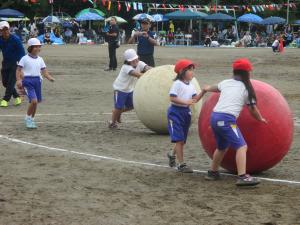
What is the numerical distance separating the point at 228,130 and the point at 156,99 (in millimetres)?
3734

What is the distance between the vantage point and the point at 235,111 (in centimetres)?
742

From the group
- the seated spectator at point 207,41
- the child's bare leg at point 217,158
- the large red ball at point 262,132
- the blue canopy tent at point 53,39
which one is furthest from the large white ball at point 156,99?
the blue canopy tent at point 53,39

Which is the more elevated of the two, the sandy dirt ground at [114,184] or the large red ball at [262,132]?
the large red ball at [262,132]

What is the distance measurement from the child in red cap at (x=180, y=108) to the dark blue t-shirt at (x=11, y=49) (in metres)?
7.69

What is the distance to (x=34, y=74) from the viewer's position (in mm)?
11742

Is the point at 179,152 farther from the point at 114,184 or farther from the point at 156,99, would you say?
the point at 156,99

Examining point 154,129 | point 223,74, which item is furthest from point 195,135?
point 223,74

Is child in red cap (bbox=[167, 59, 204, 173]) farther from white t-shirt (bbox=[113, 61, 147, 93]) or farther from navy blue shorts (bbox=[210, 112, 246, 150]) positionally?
white t-shirt (bbox=[113, 61, 147, 93])

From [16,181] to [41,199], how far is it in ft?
3.07

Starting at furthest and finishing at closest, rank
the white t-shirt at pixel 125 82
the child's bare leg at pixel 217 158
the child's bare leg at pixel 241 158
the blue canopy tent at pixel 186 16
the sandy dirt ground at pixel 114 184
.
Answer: the blue canopy tent at pixel 186 16
the white t-shirt at pixel 125 82
the child's bare leg at pixel 217 158
the child's bare leg at pixel 241 158
the sandy dirt ground at pixel 114 184

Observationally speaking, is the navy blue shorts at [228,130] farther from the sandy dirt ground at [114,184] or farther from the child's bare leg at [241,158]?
the sandy dirt ground at [114,184]

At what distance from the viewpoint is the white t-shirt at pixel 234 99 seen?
7.41 metres

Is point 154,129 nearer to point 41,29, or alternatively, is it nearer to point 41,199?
point 41,199

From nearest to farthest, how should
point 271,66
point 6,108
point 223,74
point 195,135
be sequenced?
point 195,135
point 6,108
point 223,74
point 271,66
